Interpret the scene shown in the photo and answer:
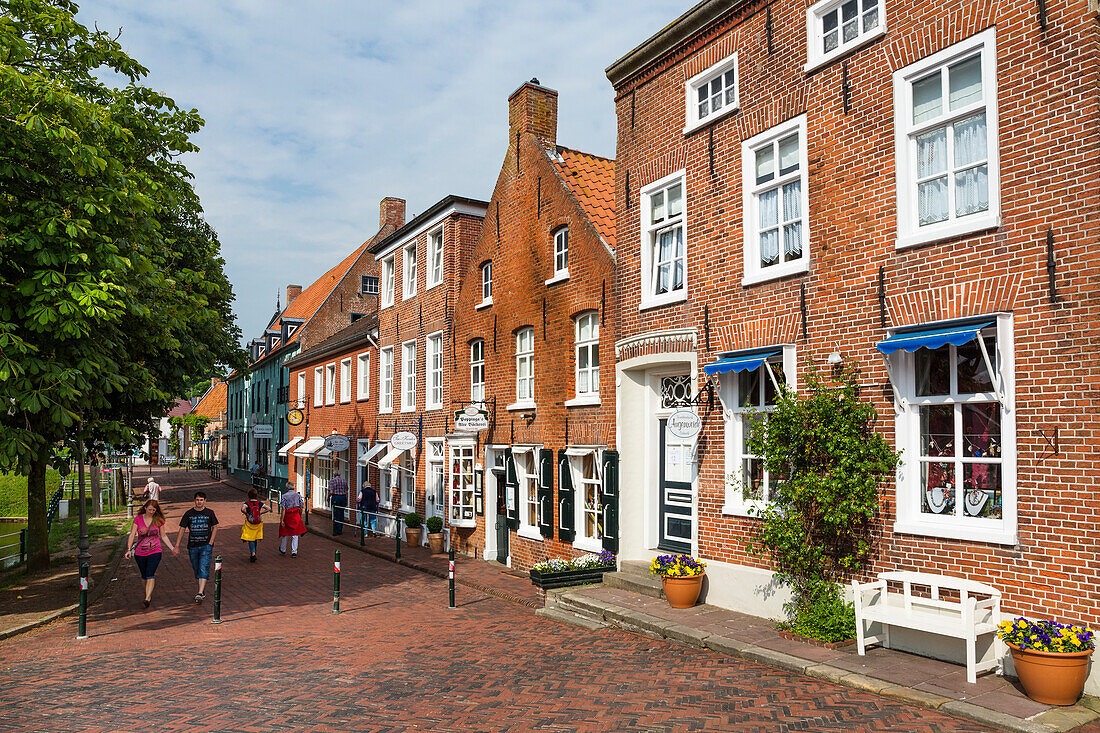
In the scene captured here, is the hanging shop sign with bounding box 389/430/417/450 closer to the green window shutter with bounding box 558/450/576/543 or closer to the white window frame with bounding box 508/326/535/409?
the white window frame with bounding box 508/326/535/409

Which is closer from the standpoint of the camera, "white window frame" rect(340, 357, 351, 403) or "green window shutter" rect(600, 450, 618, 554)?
"green window shutter" rect(600, 450, 618, 554)

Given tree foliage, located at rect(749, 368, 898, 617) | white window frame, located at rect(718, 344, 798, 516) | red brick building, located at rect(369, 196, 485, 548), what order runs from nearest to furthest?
1. tree foliage, located at rect(749, 368, 898, 617)
2. white window frame, located at rect(718, 344, 798, 516)
3. red brick building, located at rect(369, 196, 485, 548)

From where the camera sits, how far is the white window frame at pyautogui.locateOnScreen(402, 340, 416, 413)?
76.3 feet

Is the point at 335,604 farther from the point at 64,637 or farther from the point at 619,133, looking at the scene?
the point at 619,133

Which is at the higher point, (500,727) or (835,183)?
(835,183)

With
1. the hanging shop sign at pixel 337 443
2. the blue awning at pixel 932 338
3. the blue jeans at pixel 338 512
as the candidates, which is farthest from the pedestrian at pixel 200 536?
the hanging shop sign at pixel 337 443

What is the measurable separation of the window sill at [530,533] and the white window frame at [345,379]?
13742mm

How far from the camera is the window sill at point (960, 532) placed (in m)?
7.45

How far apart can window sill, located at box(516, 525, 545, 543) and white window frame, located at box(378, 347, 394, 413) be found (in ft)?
30.6

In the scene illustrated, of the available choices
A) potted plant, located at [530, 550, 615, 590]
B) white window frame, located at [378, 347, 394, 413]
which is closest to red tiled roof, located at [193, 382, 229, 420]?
white window frame, located at [378, 347, 394, 413]

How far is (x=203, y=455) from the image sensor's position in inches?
2758

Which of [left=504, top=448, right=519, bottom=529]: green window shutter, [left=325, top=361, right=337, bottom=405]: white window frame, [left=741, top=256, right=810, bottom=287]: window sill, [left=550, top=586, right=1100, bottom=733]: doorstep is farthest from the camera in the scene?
[left=325, top=361, right=337, bottom=405]: white window frame

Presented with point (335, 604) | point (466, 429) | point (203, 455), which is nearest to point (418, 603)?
point (335, 604)

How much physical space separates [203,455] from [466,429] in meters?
60.7
